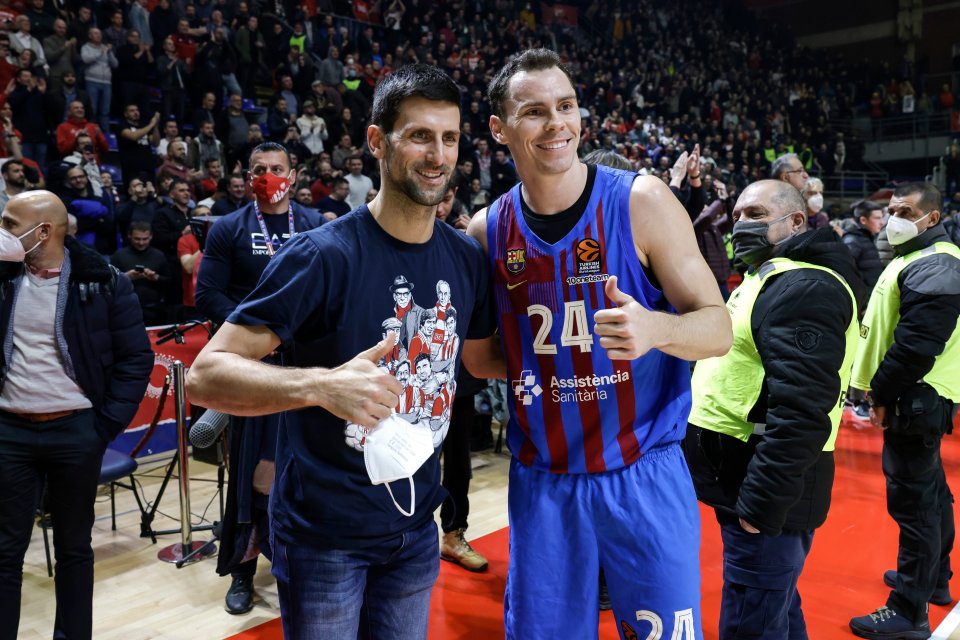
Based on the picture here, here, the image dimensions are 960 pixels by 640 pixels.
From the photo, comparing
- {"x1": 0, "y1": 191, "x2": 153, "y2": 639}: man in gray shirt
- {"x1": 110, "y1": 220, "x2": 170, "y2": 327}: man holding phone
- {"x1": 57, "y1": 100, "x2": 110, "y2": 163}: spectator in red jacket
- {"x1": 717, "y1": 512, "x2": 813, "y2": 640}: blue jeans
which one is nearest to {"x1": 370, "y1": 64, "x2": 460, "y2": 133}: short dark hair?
{"x1": 717, "y1": 512, "x2": 813, "y2": 640}: blue jeans

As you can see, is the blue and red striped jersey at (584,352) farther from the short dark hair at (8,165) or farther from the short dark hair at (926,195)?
the short dark hair at (8,165)

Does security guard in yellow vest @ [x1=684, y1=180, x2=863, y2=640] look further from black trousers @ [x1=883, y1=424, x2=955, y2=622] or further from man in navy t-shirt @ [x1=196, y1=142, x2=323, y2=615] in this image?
man in navy t-shirt @ [x1=196, y1=142, x2=323, y2=615]

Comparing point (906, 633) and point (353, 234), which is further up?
point (353, 234)

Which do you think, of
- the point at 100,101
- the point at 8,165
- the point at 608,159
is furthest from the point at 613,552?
the point at 100,101

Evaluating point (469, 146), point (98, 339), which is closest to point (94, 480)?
point (98, 339)

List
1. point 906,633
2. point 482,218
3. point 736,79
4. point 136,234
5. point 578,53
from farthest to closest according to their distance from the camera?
point 736,79 < point 578,53 < point 136,234 < point 906,633 < point 482,218

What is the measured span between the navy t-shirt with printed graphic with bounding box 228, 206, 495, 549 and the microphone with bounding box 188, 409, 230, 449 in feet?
7.32

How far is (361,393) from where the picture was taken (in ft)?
5.16

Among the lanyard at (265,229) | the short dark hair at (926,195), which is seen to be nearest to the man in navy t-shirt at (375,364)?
the lanyard at (265,229)

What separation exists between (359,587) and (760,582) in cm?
140

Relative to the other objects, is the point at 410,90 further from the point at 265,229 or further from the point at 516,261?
the point at 265,229

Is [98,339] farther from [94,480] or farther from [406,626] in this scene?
[406,626]

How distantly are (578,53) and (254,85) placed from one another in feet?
36.6

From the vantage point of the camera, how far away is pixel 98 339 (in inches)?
134
